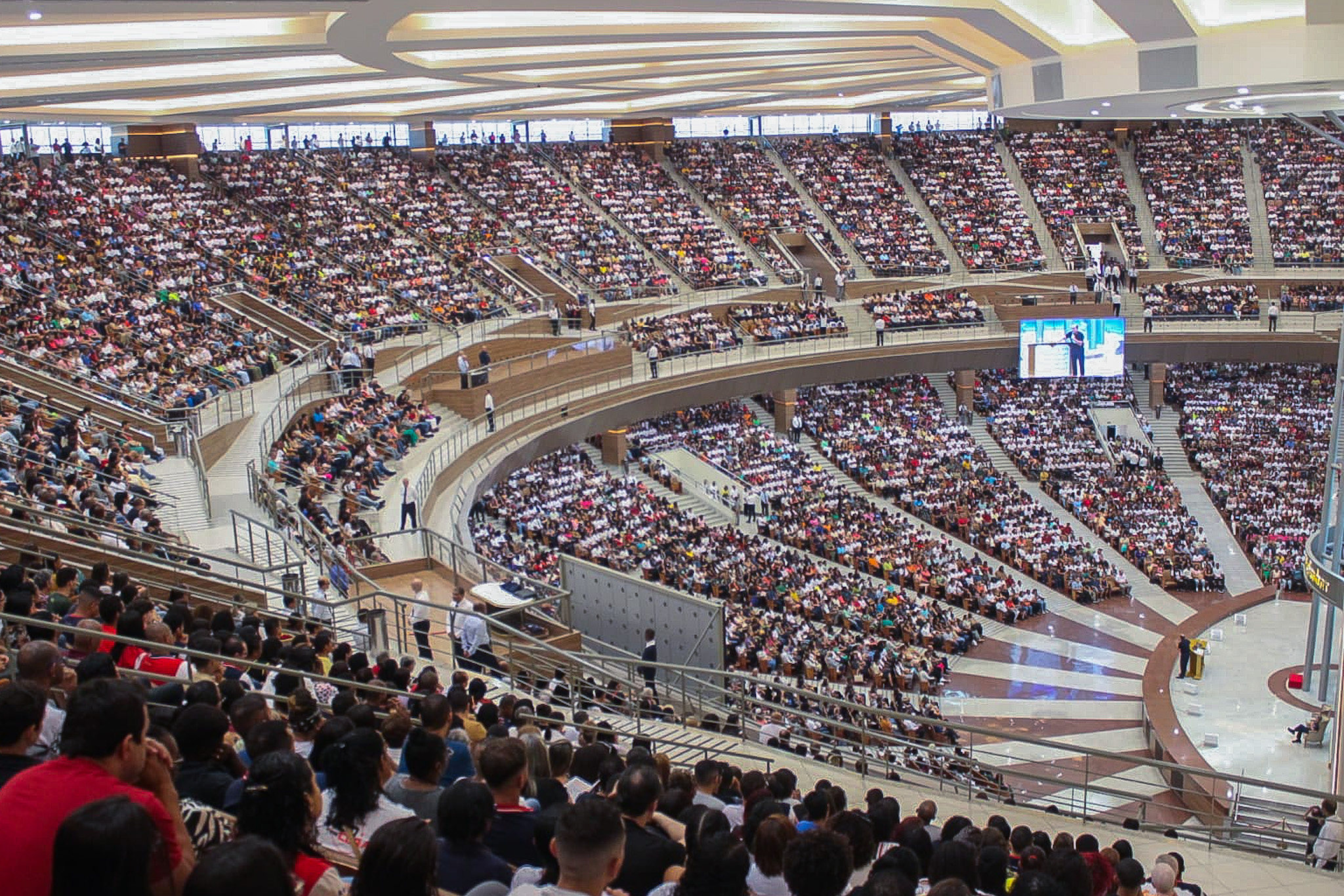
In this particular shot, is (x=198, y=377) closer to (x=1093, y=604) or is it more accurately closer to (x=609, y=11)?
(x=609, y=11)

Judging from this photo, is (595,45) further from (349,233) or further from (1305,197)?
(1305,197)

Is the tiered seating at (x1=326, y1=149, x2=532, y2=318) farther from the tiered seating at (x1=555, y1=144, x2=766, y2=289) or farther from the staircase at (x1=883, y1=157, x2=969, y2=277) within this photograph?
the staircase at (x1=883, y1=157, x2=969, y2=277)

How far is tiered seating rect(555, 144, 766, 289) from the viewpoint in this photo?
4294 cm

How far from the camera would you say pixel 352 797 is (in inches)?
183

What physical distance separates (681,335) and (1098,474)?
43.3ft

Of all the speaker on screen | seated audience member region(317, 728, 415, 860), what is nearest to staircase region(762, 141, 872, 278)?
the speaker on screen

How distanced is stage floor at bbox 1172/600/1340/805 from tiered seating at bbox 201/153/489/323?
21.1 metres

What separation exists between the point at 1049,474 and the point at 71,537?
1189 inches

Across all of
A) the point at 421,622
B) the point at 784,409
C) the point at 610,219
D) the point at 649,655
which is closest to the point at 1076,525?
the point at 784,409

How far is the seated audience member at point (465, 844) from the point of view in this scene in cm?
434

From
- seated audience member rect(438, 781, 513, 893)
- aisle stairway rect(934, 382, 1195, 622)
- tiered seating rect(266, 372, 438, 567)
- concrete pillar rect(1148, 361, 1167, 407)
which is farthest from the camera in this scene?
concrete pillar rect(1148, 361, 1167, 407)

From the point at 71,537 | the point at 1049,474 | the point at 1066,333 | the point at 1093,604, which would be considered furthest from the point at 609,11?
the point at 1066,333

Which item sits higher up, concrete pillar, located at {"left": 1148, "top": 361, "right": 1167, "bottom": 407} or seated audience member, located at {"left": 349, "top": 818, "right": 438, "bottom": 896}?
seated audience member, located at {"left": 349, "top": 818, "right": 438, "bottom": 896}

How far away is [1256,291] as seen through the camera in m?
44.8
